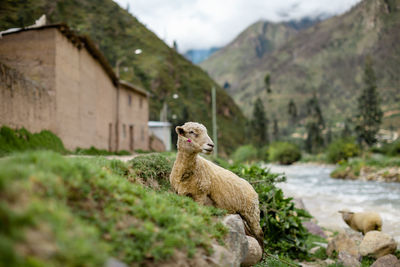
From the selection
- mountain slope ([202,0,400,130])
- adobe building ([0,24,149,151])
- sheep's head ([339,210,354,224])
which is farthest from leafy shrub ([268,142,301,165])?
sheep's head ([339,210,354,224])

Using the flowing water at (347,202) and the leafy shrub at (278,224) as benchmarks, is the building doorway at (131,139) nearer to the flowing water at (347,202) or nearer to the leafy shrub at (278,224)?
the flowing water at (347,202)

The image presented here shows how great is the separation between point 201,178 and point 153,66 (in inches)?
3420

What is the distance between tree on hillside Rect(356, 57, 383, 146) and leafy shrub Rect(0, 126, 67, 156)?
4836cm

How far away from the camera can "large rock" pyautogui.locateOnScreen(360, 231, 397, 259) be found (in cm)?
897

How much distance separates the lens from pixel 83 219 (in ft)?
9.61

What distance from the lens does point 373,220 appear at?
11523 millimetres

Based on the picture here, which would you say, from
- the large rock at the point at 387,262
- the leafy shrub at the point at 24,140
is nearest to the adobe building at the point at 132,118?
the leafy shrub at the point at 24,140

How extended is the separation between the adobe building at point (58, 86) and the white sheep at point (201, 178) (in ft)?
32.4

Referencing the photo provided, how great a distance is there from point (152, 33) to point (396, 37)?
98.0 meters

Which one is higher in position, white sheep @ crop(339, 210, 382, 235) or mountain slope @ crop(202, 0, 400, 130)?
mountain slope @ crop(202, 0, 400, 130)

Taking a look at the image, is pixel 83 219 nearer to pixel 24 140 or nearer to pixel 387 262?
pixel 387 262

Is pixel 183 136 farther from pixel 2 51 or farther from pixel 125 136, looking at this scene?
pixel 125 136

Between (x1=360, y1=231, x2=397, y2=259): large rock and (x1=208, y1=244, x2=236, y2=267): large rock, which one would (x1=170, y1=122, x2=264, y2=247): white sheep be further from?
(x1=360, y1=231, x2=397, y2=259): large rock

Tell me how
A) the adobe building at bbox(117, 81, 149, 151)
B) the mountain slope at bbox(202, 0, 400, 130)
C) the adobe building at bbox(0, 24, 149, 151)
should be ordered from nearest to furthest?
the adobe building at bbox(0, 24, 149, 151)
the adobe building at bbox(117, 81, 149, 151)
the mountain slope at bbox(202, 0, 400, 130)
